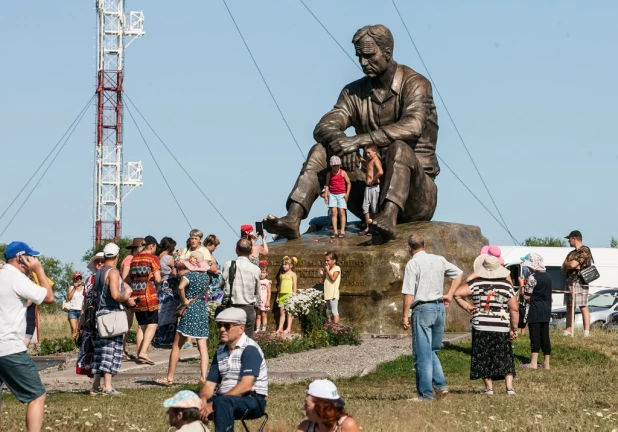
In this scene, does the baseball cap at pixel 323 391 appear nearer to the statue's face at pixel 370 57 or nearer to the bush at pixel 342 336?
the bush at pixel 342 336

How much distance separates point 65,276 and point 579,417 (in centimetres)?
4476

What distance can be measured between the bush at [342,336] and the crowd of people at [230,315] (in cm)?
72

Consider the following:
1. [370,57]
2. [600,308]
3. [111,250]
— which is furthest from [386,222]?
[600,308]

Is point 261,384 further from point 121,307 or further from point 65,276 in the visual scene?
point 65,276

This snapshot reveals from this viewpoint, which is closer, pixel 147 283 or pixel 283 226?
pixel 147 283

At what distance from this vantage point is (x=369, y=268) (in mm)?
19594

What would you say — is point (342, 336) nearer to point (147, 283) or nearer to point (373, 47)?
point (147, 283)

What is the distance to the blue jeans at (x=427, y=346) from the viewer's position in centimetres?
1254

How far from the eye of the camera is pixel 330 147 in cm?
2078

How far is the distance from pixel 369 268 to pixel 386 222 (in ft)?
2.48

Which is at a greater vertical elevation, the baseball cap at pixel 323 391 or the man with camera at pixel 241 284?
the man with camera at pixel 241 284

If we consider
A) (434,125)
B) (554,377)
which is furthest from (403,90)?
(554,377)

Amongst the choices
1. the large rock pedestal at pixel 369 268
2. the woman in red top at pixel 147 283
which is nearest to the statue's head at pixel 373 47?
the large rock pedestal at pixel 369 268

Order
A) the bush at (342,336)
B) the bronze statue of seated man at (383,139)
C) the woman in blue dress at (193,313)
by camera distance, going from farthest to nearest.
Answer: the bronze statue of seated man at (383,139) < the bush at (342,336) < the woman in blue dress at (193,313)
